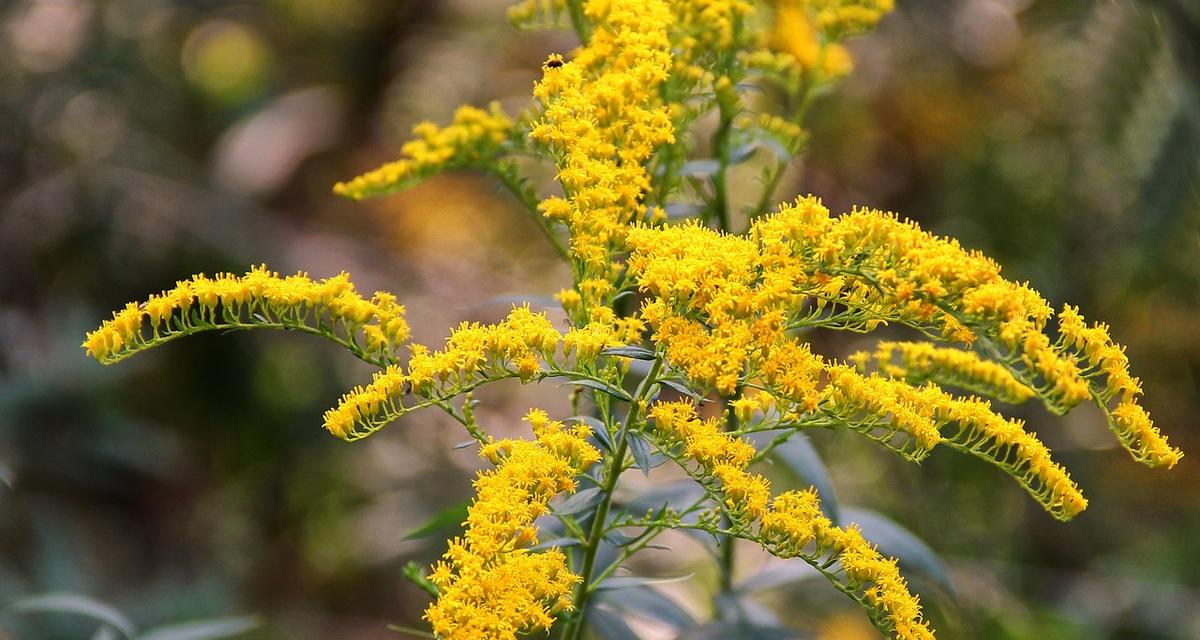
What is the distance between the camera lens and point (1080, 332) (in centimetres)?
160

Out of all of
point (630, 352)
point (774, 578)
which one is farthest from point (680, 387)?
point (774, 578)

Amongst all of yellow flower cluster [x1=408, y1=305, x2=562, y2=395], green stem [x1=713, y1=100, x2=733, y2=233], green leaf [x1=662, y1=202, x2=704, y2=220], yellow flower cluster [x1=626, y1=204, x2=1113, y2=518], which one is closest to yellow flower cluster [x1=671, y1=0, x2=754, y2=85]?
green stem [x1=713, y1=100, x2=733, y2=233]

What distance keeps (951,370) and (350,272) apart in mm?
3397

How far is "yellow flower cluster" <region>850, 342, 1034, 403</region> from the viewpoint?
173 centimetres

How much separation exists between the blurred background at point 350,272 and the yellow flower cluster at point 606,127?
2.15 metres

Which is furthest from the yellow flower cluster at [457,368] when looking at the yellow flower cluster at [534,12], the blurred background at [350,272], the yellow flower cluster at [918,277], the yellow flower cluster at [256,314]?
the blurred background at [350,272]

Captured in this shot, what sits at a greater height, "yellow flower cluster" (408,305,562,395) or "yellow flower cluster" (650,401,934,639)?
"yellow flower cluster" (408,305,562,395)

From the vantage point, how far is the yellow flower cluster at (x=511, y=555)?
1415 mm

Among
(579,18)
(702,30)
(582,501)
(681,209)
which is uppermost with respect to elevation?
(579,18)

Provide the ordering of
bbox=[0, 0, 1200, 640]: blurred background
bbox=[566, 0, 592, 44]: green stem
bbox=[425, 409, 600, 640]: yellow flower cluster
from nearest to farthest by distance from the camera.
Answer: bbox=[425, 409, 600, 640]: yellow flower cluster < bbox=[566, 0, 592, 44]: green stem < bbox=[0, 0, 1200, 640]: blurred background

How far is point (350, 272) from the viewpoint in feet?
15.8

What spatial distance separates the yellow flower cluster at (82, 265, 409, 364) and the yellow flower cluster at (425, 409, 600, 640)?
0.87 ft

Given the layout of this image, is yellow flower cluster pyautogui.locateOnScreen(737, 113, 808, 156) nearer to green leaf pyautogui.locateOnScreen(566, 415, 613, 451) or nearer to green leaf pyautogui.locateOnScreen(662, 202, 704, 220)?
green leaf pyautogui.locateOnScreen(662, 202, 704, 220)

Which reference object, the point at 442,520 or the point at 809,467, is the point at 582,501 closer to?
the point at 442,520
